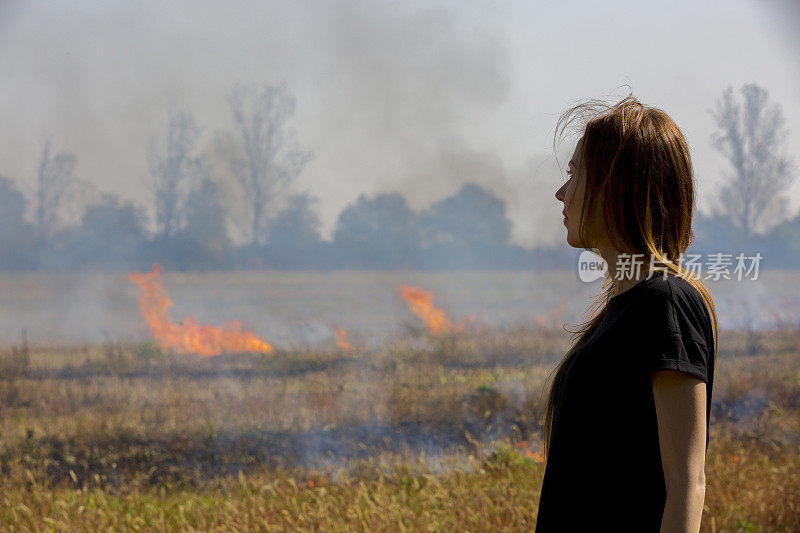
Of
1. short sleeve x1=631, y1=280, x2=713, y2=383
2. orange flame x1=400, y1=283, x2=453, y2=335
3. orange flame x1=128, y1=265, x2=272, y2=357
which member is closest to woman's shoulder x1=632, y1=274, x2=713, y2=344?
short sleeve x1=631, y1=280, x2=713, y2=383

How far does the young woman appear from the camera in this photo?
1333 mm

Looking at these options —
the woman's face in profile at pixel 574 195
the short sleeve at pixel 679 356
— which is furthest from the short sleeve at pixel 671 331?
the woman's face in profile at pixel 574 195

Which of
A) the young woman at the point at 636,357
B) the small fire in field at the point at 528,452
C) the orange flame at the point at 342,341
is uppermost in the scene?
the young woman at the point at 636,357

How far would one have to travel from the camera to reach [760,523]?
420cm

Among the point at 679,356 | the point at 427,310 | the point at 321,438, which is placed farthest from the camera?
the point at 427,310

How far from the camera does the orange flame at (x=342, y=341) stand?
24.4 feet

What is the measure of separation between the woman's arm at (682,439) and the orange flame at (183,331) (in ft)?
20.0

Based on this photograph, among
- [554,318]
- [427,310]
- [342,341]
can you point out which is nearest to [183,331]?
[342,341]

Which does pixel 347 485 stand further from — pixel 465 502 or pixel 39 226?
pixel 39 226

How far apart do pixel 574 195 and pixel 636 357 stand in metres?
0.39

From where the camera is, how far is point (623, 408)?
142 centimetres

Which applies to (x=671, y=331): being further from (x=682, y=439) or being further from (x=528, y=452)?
(x=528, y=452)

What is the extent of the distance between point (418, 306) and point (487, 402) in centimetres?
160

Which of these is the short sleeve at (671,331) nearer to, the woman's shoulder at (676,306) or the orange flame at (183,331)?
the woman's shoulder at (676,306)
